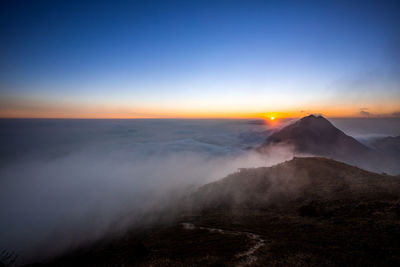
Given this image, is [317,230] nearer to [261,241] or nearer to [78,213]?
[261,241]

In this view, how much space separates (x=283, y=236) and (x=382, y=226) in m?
10.9

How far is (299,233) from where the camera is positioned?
68.4ft

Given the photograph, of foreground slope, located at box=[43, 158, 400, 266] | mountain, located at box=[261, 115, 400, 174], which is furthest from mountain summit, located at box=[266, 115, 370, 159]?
foreground slope, located at box=[43, 158, 400, 266]

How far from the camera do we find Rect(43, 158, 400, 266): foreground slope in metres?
14.5

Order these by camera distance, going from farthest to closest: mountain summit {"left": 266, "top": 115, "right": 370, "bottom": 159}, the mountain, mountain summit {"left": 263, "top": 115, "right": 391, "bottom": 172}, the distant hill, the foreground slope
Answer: mountain summit {"left": 266, "top": 115, "right": 370, "bottom": 159}, the mountain, mountain summit {"left": 263, "top": 115, "right": 391, "bottom": 172}, the distant hill, the foreground slope

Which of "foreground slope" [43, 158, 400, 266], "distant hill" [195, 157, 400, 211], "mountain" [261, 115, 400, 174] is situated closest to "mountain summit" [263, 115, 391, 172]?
"mountain" [261, 115, 400, 174]

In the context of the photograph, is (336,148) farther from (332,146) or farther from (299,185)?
(299,185)

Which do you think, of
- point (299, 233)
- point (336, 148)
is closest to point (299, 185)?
point (299, 233)

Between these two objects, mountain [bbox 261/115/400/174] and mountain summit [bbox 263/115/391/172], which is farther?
mountain [bbox 261/115/400/174]

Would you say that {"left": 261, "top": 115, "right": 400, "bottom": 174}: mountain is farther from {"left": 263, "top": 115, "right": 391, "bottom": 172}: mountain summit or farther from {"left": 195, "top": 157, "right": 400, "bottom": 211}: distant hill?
{"left": 195, "top": 157, "right": 400, "bottom": 211}: distant hill

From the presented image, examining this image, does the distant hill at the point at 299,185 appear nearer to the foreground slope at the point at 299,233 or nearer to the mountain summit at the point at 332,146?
the foreground slope at the point at 299,233

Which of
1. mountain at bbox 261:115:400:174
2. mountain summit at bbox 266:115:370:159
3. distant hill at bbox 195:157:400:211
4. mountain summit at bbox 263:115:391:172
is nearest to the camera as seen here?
distant hill at bbox 195:157:400:211

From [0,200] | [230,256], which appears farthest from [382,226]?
[0,200]

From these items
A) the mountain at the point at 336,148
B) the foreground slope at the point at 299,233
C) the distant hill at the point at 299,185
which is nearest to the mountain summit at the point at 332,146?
the mountain at the point at 336,148
